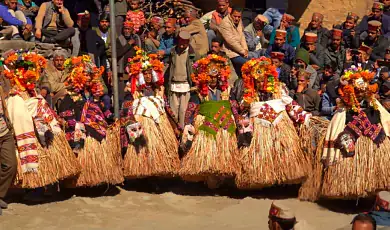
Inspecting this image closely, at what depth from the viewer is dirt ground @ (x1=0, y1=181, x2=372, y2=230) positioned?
8406 millimetres

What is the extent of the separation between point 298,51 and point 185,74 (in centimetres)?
174

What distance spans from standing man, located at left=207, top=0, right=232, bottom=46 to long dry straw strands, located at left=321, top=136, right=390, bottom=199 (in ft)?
11.9

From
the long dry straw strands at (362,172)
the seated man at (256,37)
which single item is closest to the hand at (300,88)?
the long dry straw strands at (362,172)

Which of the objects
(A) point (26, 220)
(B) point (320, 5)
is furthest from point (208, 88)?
(B) point (320, 5)

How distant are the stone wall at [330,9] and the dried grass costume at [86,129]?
591 cm

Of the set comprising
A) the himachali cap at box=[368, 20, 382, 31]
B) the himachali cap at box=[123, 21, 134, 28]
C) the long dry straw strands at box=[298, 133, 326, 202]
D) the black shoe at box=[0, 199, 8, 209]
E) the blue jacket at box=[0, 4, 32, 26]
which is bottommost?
the black shoe at box=[0, 199, 8, 209]

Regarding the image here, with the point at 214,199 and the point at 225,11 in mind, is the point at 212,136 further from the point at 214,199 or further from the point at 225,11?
the point at 225,11

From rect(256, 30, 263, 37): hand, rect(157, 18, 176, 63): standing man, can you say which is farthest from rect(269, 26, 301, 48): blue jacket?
rect(157, 18, 176, 63): standing man

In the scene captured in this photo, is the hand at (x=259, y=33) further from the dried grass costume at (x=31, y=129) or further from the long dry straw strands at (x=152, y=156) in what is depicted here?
the dried grass costume at (x=31, y=129)

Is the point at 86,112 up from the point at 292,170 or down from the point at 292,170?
up

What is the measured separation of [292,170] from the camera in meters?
8.98

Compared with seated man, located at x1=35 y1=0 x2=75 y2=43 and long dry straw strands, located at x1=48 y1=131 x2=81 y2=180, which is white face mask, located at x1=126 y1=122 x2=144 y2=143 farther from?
seated man, located at x1=35 y1=0 x2=75 y2=43

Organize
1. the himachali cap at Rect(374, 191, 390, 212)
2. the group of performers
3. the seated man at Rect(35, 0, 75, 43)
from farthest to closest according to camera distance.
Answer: the seated man at Rect(35, 0, 75, 43) < the group of performers < the himachali cap at Rect(374, 191, 390, 212)

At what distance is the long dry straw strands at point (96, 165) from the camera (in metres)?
9.12
